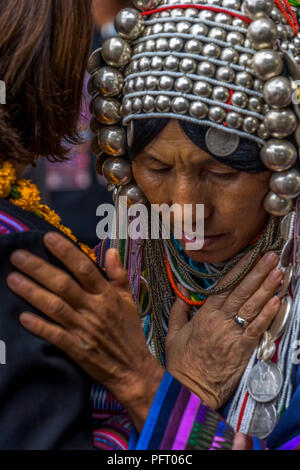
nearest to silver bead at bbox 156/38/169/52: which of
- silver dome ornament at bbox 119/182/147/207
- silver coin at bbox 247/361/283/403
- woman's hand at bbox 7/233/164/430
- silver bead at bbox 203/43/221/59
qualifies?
silver bead at bbox 203/43/221/59

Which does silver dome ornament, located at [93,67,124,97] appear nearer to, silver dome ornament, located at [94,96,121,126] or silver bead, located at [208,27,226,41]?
silver dome ornament, located at [94,96,121,126]

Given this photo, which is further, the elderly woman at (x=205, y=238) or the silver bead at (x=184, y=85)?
the silver bead at (x=184, y=85)

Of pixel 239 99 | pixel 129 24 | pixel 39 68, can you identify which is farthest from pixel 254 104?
pixel 39 68

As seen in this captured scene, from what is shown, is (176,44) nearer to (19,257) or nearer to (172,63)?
(172,63)

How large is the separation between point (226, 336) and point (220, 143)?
1.86 ft

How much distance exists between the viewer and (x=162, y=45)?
1769mm

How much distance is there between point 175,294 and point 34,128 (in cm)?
83

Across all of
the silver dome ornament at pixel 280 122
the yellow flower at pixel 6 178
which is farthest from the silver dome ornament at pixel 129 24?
the yellow flower at pixel 6 178

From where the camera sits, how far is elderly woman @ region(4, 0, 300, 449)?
1.54 meters

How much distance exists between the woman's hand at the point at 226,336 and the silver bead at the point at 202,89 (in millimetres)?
494

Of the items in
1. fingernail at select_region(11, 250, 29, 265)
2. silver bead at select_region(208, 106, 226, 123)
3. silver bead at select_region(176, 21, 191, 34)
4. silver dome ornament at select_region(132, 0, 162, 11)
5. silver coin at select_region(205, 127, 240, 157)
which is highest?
silver dome ornament at select_region(132, 0, 162, 11)

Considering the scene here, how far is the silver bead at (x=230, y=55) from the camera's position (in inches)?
67.6

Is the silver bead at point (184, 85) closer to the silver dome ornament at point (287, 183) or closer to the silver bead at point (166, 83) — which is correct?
the silver bead at point (166, 83)

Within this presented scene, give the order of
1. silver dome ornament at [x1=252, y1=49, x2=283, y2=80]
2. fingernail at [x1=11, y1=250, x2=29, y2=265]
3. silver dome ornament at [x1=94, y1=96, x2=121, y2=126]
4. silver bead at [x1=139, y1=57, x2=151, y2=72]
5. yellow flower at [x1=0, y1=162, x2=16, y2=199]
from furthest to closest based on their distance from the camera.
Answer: silver dome ornament at [x1=94, y1=96, x2=121, y2=126]
silver bead at [x1=139, y1=57, x2=151, y2=72]
silver dome ornament at [x1=252, y1=49, x2=283, y2=80]
yellow flower at [x1=0, y1=162, x2=16, y2=199]
fingernail at [x1=11, y1=250, x2=29, y2=265]
